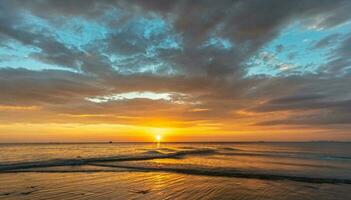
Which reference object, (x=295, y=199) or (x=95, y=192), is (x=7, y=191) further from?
(x=295, y=199)

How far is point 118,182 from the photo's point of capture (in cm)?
2030

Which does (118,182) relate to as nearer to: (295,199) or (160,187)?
(160,187)

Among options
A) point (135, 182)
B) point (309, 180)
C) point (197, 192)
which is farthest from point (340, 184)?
point (135, 182)

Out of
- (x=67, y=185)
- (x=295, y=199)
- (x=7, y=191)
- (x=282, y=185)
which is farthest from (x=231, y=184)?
(x=7, y=191)

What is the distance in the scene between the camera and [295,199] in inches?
620

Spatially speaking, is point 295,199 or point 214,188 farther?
point 214,188

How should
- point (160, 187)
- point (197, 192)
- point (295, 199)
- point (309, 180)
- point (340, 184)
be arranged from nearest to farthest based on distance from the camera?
point (295, 199), point (197, 192), point (160, 187), point (340, 184), point (309, 180)

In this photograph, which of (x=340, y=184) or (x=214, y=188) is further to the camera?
(x=340, y=184)

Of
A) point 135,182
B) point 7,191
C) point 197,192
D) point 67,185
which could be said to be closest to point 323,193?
point 197,192

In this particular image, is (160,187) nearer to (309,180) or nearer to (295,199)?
(295,199)

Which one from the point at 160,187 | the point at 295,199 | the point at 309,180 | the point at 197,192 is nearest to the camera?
the point at 295,199

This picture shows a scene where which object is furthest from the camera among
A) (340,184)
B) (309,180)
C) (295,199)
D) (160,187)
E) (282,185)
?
(309,180)

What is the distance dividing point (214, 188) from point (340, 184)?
10529 millimetres

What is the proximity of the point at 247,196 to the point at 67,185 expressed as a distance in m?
11.6
